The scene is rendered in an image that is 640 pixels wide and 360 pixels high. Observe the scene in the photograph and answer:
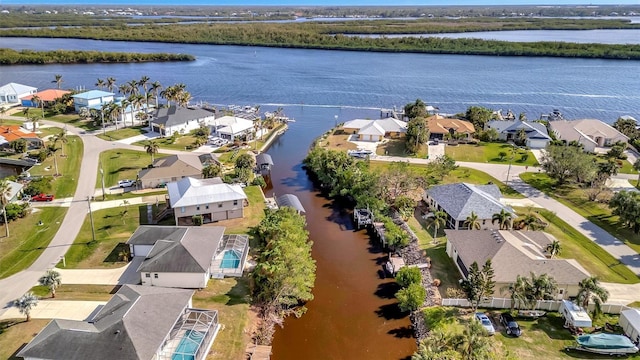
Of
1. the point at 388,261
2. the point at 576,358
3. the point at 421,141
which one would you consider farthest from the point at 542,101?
the point at 576,358

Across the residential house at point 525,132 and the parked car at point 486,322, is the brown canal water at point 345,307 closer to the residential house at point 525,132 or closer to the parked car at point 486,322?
the parked car at point 486,322

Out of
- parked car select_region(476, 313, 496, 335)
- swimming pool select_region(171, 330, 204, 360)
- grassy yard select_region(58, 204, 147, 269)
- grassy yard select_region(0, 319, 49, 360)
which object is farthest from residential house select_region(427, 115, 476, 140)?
grassy yard select_region(0, 319, 49, 360)

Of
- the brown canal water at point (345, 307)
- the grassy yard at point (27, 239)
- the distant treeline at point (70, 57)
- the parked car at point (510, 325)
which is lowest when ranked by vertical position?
the brown canal water at point (345, 307)

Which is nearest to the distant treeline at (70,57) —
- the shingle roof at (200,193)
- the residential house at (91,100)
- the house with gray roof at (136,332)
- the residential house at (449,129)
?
the residential house at (91,100)

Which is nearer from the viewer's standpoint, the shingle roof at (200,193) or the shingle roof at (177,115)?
the shingle roof at (200,193)

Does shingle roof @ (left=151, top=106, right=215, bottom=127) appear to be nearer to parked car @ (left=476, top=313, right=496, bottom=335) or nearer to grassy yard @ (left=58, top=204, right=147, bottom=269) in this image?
grassy yard @ (left=58, top=204, right=147, bottom=269)

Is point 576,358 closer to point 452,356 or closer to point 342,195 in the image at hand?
point 452,356
